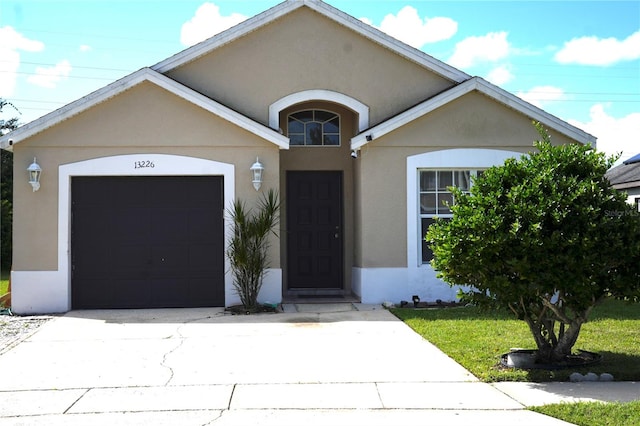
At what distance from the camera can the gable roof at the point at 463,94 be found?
467 inches

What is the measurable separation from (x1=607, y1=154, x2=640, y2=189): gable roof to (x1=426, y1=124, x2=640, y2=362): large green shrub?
1238 cm

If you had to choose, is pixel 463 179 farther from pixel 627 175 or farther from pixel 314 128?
pixel 627 175

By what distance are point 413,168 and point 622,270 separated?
19.1 ft

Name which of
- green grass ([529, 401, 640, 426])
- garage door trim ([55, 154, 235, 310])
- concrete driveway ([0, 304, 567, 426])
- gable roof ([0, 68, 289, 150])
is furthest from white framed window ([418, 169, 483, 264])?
green grass ([529, 401, 640, 426])

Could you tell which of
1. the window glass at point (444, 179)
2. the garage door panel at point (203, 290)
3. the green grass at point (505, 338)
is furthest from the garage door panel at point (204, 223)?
the window glass at point (444, 179)

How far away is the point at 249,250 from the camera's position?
11.4 metres

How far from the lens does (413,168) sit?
12.2m

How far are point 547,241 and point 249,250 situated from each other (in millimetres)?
6133

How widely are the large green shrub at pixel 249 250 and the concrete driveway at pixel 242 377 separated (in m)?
1.27

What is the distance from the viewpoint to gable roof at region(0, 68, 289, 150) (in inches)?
446

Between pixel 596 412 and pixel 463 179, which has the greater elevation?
pixel 463 179

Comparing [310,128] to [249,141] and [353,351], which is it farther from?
[353,351]

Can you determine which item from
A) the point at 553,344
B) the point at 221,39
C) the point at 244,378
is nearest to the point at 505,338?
the point at 553,344

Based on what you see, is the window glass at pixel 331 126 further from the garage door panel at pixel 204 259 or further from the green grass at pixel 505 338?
the green grass at pixel 505 338
